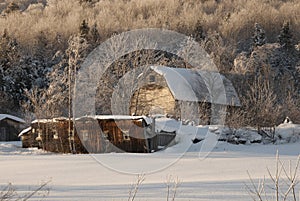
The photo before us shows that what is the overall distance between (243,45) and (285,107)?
67.5 ft

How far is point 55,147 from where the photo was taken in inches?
891

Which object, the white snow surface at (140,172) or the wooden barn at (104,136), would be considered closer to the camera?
Answer: the white snow surface at (140,172)

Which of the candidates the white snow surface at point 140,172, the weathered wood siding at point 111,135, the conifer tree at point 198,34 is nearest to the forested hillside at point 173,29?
the conifer tree at point 198,34

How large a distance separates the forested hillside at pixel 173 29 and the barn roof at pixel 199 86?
1602 millimetres

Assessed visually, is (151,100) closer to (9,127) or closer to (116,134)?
(9,127)

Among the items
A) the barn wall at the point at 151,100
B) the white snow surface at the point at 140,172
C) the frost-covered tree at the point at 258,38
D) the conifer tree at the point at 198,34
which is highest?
the conifer tree at the point at 198,34

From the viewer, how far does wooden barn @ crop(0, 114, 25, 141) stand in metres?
32.7

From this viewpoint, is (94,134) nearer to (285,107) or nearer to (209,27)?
(285,107)

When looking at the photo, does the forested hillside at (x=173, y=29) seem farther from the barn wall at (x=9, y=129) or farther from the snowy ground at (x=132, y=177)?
the snowy ground at (x=132, y=177)

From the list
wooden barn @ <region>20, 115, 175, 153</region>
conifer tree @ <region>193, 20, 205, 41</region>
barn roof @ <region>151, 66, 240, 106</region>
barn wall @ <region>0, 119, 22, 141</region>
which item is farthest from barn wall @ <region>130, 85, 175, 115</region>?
conifer tree @ <region>193, 20, 205, 41</region>

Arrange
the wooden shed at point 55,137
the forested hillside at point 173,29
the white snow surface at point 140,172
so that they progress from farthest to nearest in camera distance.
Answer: the forested hillside at point 173,29 < the wooden shed at point 55,137 < the white snow surface at point 140,172

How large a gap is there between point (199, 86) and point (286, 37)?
59.2 ft

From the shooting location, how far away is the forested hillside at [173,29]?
30625mm

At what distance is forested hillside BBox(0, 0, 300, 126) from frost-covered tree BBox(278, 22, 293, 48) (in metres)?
0.10
